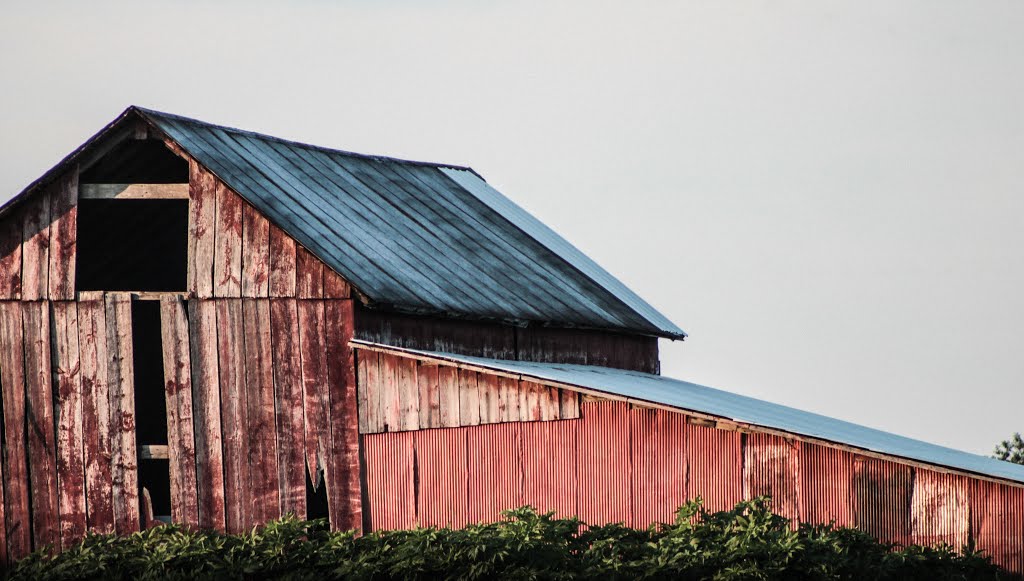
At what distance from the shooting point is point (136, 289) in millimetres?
25484

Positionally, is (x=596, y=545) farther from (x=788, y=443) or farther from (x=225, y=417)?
(x=225, y=417)

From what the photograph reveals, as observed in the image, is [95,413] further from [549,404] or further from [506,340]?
[506,340]

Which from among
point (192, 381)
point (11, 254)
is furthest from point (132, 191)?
Answer: point (192, 381)

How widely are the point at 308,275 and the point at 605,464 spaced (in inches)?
183

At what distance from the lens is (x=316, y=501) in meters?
20.7

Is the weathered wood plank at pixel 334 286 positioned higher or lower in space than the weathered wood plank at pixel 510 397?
higher

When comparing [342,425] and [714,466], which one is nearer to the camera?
[714,466]

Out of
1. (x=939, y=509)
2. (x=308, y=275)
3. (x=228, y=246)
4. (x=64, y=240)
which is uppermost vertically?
(x=64, y=240)

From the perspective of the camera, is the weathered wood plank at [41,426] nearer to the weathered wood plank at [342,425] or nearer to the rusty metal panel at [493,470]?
the weathered wood plank at [342,425]

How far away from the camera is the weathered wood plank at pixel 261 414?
2038cm

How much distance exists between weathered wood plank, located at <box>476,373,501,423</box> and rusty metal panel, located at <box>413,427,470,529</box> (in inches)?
15.0

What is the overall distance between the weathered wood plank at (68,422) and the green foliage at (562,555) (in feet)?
6.88

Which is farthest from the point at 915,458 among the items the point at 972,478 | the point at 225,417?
the point at 225,417

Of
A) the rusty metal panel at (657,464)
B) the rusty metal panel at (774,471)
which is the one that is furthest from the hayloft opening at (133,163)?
the rusty metal panel at (774,471)
